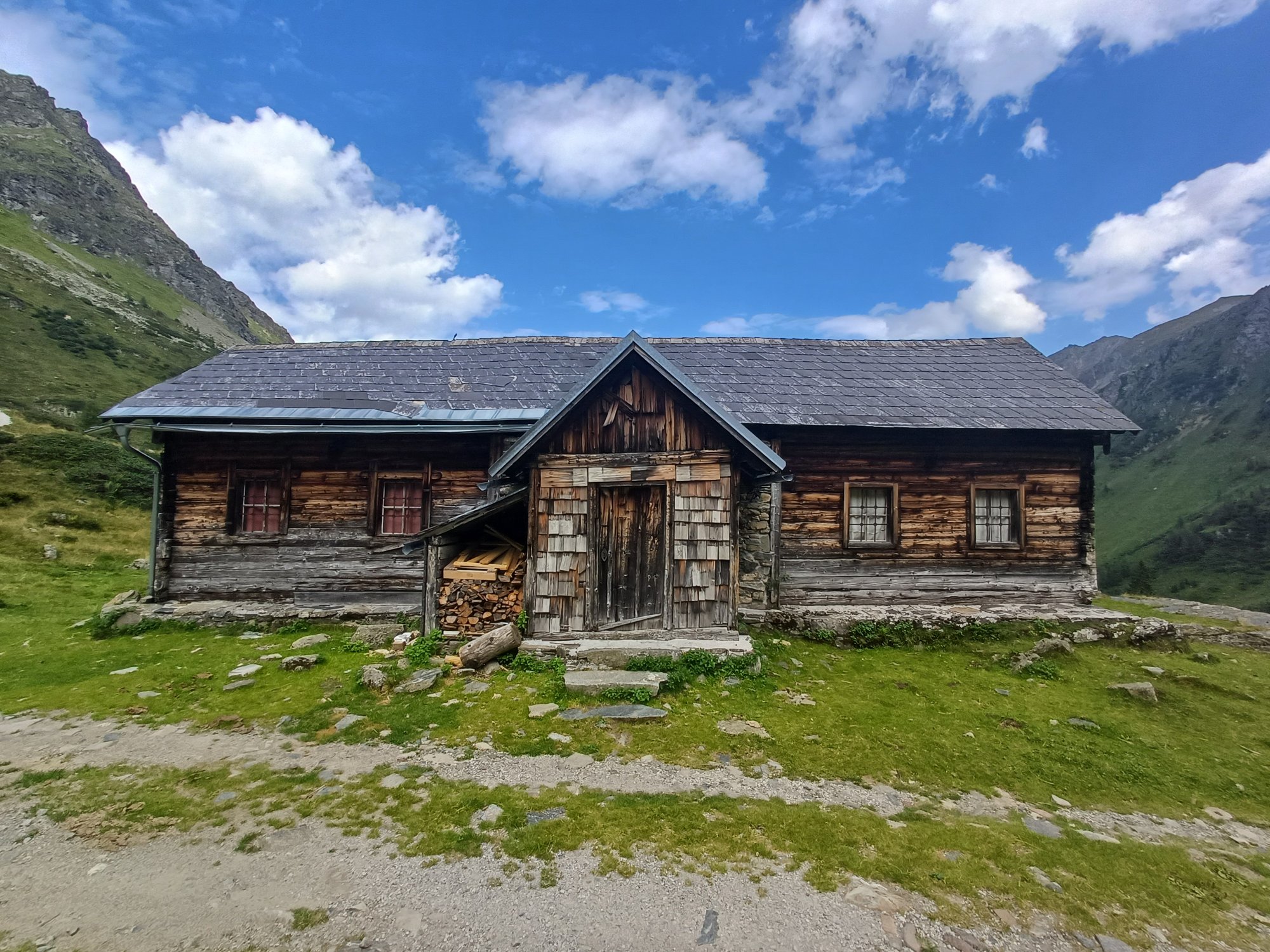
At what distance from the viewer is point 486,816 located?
16.8 feet

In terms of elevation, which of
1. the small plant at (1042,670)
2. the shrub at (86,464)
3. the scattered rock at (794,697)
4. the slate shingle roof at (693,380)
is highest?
the slate shingle roof at (693,380)

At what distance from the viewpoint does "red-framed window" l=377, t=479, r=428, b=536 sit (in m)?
12.8

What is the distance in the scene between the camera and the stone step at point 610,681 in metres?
7.87

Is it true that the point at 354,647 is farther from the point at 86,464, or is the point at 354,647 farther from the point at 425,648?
the point at 86,464

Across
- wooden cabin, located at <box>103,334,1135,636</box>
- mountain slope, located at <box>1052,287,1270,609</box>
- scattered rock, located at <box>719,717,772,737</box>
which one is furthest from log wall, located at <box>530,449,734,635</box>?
mountain slope, located at <box>1052,287,1270,609</box>

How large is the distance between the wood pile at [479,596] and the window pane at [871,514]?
26.1ft

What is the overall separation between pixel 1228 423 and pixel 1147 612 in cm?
8115

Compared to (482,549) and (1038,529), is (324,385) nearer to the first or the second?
(482,549)

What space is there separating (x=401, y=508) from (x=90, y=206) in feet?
429

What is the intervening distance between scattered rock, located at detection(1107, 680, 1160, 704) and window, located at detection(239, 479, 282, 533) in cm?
1691

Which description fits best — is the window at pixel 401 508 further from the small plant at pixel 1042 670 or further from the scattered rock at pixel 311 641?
the small plant at pixel 1042 670

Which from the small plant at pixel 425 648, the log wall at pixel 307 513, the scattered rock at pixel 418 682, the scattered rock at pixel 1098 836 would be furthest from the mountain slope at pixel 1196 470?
the scattered rock at pixel 418 682

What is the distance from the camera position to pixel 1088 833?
5109 mm

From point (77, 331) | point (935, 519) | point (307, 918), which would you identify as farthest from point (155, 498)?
point (77, 331)
